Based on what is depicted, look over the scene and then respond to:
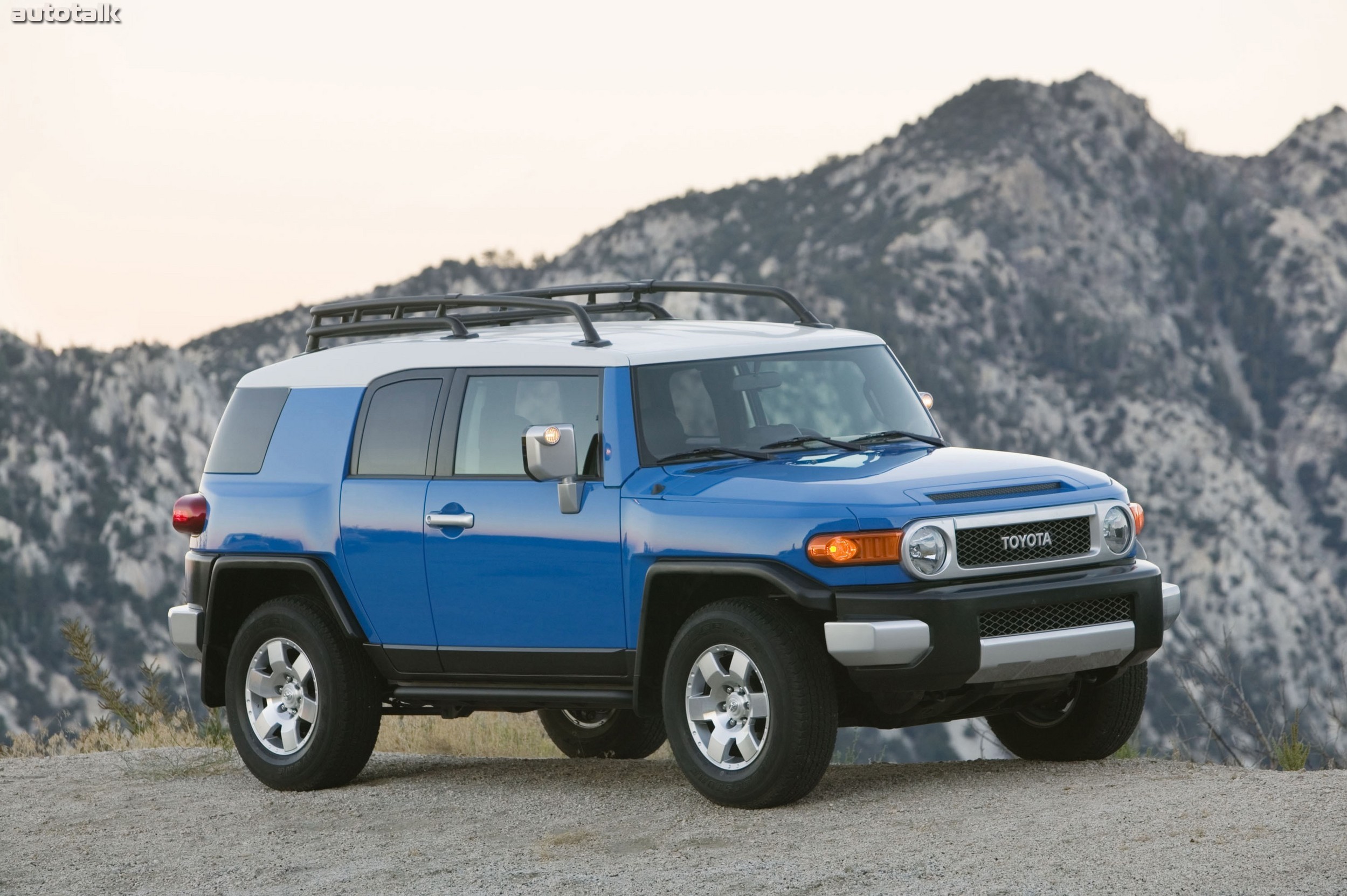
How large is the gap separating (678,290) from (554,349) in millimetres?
1092

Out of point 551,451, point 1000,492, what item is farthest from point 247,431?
point 1000,492

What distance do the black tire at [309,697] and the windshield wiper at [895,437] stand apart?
2.88 meters

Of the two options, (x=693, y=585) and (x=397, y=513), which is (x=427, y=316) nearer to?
(x=397, y=513)


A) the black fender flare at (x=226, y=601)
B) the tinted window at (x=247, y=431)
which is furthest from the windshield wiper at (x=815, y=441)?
the tinted window at (x=247, y=431)

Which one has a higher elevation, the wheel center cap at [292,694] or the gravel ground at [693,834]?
the wheel center cap at [292,694]

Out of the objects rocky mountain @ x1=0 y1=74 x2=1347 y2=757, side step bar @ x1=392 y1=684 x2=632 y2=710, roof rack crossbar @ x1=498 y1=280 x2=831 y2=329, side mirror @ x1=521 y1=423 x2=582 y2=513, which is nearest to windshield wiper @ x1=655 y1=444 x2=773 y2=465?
side mirror @ x1=521 y1=423 x2=582 y2=513

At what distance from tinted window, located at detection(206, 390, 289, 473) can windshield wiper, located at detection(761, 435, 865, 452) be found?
2946 mm

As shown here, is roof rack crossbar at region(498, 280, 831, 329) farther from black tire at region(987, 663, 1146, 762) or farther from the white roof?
black tire at region(987, 663, 1146, 762)

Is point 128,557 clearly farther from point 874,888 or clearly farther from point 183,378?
point 874,888

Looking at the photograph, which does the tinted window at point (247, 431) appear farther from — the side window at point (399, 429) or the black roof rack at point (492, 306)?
the side window at point (399, 429)

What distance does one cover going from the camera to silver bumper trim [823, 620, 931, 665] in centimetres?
801

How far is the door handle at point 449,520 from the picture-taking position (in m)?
9.19

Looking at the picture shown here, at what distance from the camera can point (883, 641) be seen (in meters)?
8.01

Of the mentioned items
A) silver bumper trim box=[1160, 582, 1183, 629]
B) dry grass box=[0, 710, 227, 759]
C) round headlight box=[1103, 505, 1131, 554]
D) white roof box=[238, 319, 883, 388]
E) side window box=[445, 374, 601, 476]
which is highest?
white roof box=[238, 319, 883, 388]
